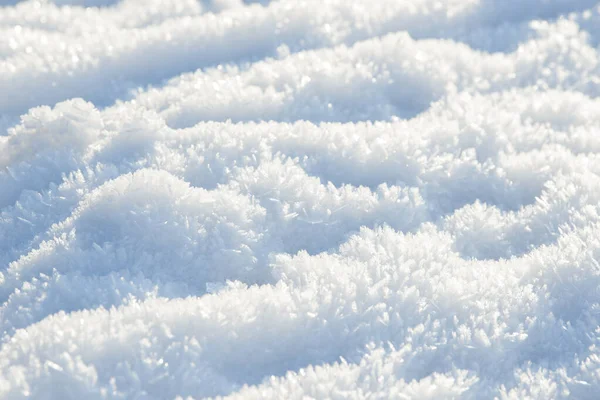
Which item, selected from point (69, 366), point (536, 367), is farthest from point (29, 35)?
point (536, 367)

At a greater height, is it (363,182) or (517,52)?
(517,52)

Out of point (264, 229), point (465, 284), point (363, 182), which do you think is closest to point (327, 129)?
point (363, 182)

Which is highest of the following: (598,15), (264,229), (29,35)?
(29,35)

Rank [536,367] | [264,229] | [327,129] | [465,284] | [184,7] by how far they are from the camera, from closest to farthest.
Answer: [536,367]
[465,284]
[264,229]
[327,129]
[184,7]

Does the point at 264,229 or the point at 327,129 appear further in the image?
the point at 327,129

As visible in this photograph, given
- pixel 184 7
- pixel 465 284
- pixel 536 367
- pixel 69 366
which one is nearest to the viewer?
pixel 69 366

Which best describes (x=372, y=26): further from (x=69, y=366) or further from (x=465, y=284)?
(x=69, y=366)

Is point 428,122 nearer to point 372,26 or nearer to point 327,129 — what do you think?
point 327,129
